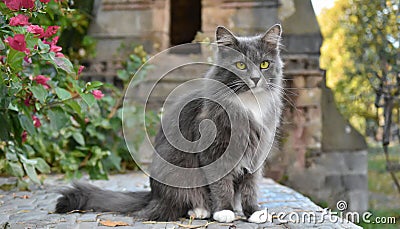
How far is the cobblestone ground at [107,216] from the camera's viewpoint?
2543 mm

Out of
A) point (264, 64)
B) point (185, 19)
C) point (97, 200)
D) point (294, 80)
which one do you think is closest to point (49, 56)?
point (97, 200)

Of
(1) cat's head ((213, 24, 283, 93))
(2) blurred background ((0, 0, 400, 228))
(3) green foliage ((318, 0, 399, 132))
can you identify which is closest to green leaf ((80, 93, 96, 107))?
(1) cat's head ((213, 24, 283, 93))

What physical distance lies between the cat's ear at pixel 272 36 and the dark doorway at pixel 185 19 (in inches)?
222

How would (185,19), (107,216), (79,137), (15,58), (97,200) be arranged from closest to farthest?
(15,58), (107,216), (97,200), (79,137), (185,19)

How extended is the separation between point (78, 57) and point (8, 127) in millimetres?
2399

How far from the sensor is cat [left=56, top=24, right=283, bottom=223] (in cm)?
246

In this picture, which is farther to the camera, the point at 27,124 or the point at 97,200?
the point at 27,124

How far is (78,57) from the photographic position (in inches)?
211

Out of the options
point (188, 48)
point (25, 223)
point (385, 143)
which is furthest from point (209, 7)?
point (25, 223)

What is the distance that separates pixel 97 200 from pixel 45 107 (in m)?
0.89

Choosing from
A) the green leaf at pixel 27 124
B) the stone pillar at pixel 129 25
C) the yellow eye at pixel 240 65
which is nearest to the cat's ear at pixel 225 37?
A: the yellow eye at pixel 240 65

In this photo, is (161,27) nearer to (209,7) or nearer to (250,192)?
(209,7)

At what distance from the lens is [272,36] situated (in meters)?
2.59

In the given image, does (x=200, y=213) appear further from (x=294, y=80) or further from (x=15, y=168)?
(x=294, y=80)
